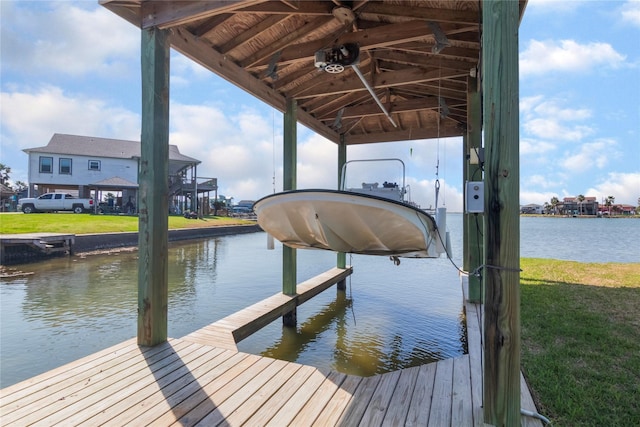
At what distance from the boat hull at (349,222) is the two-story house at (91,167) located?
2290cm

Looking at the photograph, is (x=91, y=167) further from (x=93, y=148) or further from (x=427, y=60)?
(x=427, y=60)

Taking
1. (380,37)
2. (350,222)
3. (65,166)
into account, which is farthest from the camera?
(65,166)

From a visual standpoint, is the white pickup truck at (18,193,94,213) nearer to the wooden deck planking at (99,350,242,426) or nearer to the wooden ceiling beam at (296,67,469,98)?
the wooden ceiling beam at (296,67,469,98)

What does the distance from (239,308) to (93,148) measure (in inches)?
961

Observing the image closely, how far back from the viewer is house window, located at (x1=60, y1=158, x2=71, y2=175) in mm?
23281

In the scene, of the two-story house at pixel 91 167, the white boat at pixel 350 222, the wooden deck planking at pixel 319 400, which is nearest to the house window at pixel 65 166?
the two-story house at pixel 91 167

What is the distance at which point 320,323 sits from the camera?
18.2ft

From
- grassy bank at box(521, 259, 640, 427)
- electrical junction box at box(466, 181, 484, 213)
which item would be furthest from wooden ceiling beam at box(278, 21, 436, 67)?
grassy bank at box(521, 259, 640, 427)

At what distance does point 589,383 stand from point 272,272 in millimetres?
A: 7827

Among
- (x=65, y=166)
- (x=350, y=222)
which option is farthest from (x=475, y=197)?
(x=65, y=166)

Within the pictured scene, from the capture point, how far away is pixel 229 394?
2316mm

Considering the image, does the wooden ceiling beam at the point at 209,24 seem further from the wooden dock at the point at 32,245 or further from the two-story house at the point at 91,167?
the two-story house at the point at 91,167

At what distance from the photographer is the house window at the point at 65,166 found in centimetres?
2328

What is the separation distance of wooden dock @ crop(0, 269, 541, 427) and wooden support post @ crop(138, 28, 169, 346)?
295 millimetres
